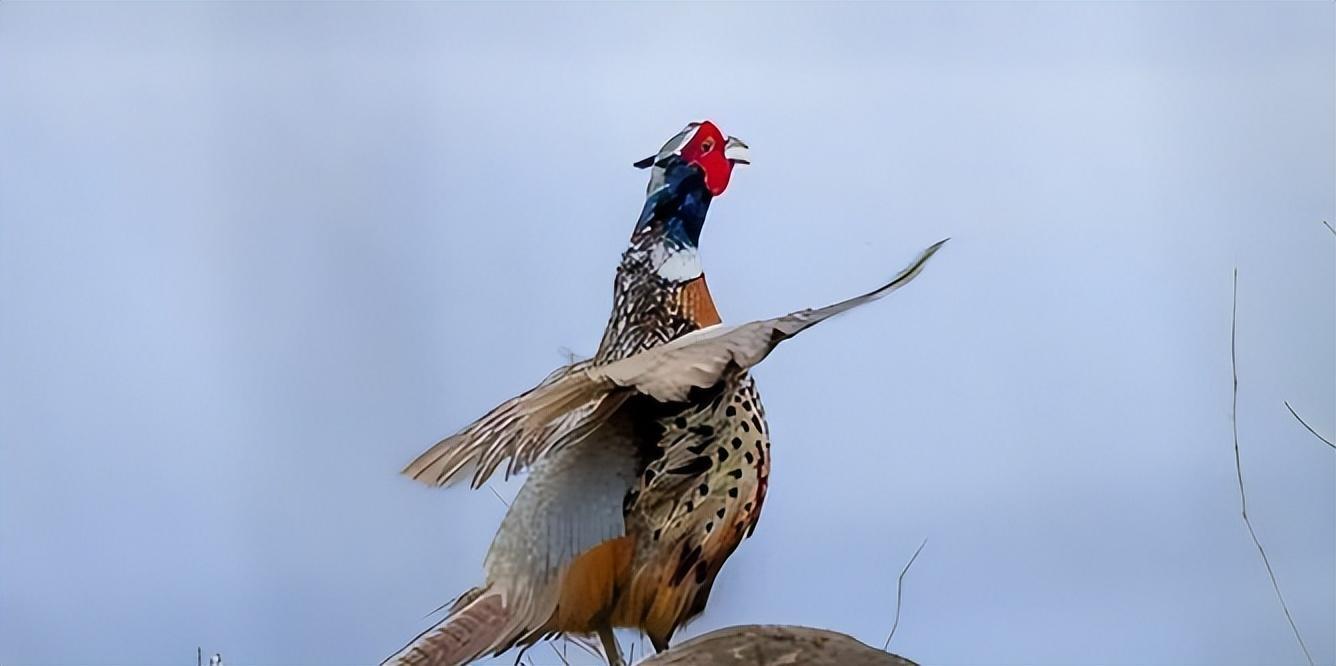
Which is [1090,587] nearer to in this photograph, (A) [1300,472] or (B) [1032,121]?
(A) [1300,472]

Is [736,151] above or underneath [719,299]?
above

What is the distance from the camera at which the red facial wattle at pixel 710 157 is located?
39.8 inches

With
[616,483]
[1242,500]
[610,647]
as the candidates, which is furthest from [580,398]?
[1242,500]

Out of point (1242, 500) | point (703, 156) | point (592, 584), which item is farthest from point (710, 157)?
point (1242, 500)

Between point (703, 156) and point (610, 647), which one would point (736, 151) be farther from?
point (610, 647)

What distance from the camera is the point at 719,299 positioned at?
3.30 feet

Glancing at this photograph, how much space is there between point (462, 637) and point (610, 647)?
0.14 metres

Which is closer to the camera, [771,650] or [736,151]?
[771,650]

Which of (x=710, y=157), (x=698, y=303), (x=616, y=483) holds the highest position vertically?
(x=710, y=157)

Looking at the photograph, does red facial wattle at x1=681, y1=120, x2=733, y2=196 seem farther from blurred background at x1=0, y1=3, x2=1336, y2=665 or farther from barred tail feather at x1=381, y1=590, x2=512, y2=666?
barred tail feather at x1=381, y1=590, x2=512, y2=666

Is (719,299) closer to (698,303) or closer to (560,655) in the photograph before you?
(698,303)

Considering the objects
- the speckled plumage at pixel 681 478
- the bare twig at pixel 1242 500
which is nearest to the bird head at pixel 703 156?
the speckled plumage at pixel 681 478

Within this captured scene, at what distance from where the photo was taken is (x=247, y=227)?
0.99 meters

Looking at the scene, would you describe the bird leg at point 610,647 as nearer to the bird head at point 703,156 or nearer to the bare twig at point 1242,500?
the bird head at point 703,156
